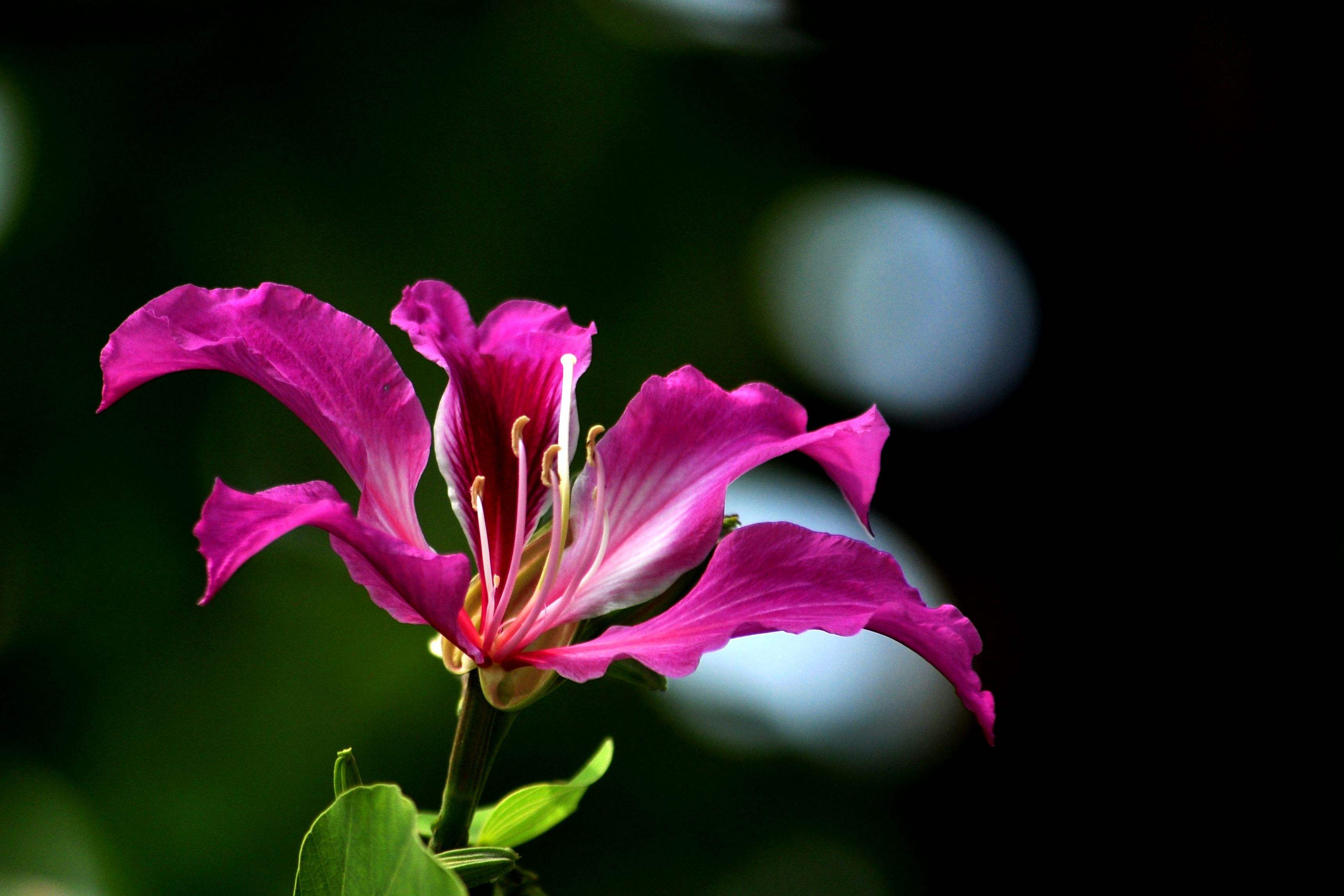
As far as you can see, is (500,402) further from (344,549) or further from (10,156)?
(10,156)

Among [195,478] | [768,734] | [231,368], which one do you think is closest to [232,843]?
[195,478]

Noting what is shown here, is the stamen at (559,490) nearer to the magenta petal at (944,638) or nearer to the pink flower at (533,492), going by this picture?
the pink flower at (533,492)

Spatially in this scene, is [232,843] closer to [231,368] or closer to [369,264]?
[369,264]

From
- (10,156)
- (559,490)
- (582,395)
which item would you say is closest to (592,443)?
(559,490)

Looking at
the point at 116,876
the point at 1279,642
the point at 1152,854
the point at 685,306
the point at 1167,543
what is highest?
the point at 685,306

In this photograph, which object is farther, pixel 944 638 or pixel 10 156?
pixel 10 156

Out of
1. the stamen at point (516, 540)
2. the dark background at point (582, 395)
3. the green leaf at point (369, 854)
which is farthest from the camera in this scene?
the dark background at point (582, 395)

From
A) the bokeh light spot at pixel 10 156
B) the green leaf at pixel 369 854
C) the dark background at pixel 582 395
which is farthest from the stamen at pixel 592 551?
the bokeh light spot at pixel 10 156
